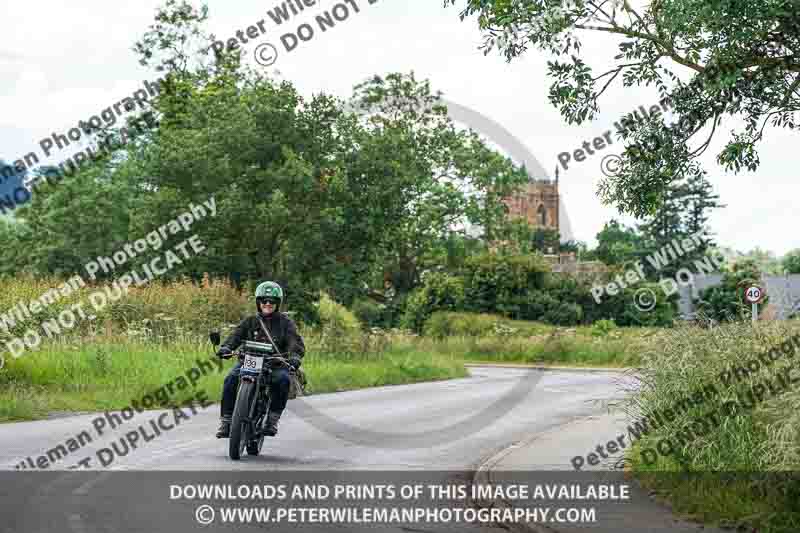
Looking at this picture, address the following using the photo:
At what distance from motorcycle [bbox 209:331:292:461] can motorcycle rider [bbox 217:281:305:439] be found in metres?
0.09

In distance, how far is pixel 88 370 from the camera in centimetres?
2241

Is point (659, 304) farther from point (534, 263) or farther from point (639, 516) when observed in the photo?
point (639, 516)

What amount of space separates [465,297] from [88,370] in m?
34.9

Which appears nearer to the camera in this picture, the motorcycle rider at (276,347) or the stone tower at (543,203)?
the motorcycle rider at (276,347)

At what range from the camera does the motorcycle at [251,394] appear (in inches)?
517

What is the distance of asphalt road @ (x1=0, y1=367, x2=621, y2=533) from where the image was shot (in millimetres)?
9797

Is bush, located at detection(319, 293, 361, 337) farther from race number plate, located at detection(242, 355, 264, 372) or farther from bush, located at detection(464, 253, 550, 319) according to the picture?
race number plate, located at detection(242, 355, 264, 372)

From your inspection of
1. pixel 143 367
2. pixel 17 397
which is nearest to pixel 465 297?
pixel 143 367

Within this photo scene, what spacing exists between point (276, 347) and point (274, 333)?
25cm

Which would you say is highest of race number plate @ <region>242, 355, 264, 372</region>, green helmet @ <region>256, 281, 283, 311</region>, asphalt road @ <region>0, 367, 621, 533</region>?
A: green helmet @ <region>256, 281, 283, 311</region>

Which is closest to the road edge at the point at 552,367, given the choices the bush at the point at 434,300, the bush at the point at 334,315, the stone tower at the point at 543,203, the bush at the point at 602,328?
the bush at the point at 334,315

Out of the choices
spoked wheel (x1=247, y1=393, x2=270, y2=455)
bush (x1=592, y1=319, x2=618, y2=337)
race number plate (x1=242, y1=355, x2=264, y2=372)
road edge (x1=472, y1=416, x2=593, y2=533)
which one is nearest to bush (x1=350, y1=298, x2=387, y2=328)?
bush (x1=592, y1=319, x2=618, y2=337)

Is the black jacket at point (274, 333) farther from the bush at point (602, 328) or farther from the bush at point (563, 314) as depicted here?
the bush at point (563, 314)

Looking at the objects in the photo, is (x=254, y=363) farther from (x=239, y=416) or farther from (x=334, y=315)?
(x=334, y=315)
